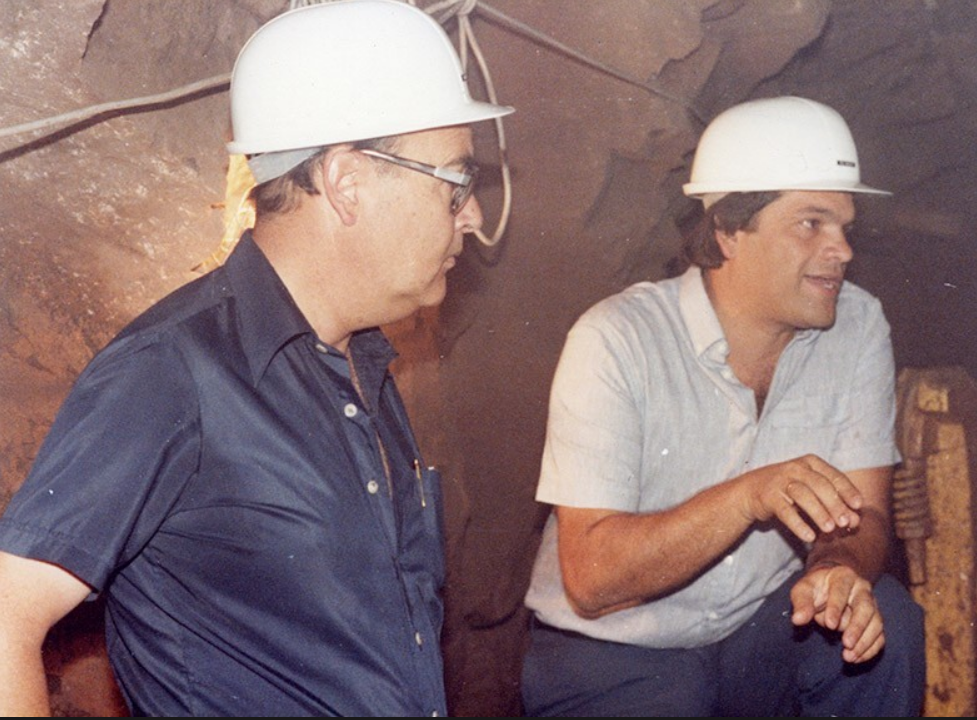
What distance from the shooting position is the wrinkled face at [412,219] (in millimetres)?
2129

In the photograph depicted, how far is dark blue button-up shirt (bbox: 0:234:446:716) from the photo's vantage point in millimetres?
1702

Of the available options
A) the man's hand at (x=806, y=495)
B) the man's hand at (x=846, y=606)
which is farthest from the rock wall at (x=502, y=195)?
the man's hand at (x=846, y=606)

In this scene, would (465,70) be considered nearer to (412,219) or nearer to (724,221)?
(412,219)

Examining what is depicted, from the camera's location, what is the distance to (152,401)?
1750mm


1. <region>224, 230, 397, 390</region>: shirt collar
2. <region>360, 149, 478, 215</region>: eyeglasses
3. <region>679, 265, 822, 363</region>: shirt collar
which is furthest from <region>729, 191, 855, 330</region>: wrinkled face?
<region>224, 230, 397, 390</region>: shirt collar

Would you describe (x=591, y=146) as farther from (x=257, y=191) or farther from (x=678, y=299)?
(x=257, y=191)

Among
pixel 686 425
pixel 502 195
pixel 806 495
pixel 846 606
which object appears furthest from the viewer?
pixel 502 195

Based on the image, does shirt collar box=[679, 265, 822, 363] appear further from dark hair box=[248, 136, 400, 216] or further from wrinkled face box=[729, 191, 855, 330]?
dark hair box=[248, 136, 400, 216]

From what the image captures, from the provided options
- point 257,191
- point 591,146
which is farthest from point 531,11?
point 257,191

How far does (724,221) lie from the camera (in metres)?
3.46

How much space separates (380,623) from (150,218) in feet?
4.81

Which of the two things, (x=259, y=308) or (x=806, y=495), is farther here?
(x=806, y=495)

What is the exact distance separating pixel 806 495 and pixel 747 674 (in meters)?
0.95

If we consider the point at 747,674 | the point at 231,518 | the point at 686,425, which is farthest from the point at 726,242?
the point at 231,518
